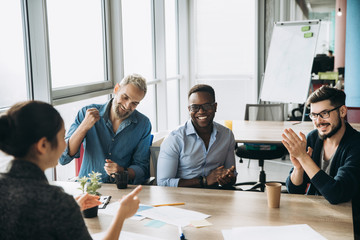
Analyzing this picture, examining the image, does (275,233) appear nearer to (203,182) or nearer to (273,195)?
(273,195)

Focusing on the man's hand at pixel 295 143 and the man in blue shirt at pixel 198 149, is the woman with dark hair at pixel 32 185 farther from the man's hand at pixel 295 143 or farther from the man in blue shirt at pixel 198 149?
the man in blue shirt at pixel 198 149

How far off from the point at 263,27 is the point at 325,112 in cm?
461

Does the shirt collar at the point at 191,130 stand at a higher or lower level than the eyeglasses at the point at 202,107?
lower

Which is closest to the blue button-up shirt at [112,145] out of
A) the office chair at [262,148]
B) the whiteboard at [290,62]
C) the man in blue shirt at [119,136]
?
the man in blue shirt at [119,136]

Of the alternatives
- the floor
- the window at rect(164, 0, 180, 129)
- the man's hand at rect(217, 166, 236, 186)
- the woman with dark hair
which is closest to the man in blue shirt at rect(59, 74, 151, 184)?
the man's hand at rect(217, 166, 236, 186)

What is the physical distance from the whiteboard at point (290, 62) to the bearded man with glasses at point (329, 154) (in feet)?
10.2

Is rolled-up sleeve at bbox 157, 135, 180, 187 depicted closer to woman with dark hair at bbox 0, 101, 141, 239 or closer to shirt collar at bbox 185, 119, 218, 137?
shirt collar at bbox 185, 119, 218, 137

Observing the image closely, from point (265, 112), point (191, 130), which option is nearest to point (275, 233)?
point (191, 130)

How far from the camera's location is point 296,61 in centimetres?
528

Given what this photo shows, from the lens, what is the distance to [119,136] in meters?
2.59

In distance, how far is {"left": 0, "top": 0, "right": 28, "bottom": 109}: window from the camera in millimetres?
2414

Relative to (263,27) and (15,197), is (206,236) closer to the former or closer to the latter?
(15,197)

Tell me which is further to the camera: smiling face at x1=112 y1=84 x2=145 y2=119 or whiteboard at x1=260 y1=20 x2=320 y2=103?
whiteboard at x1=260 y1=20 x2=320 y2=103

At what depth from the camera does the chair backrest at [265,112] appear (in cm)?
473
